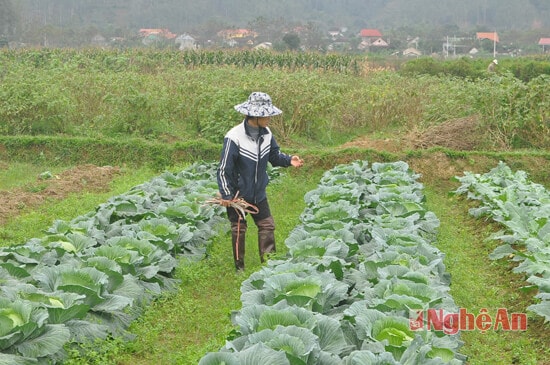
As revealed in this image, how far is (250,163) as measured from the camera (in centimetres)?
693

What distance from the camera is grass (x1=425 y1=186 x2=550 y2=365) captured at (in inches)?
218

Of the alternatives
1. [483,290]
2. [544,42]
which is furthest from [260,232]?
[544,42]

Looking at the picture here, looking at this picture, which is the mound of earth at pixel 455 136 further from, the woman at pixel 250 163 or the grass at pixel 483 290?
the woman at pixel 250 163

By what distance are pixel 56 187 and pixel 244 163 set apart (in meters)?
5.20

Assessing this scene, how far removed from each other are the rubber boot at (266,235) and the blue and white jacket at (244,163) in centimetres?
26

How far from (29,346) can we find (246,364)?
5.57ft

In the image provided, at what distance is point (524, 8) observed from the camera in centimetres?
9850

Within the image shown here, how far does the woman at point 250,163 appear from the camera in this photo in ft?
22.3

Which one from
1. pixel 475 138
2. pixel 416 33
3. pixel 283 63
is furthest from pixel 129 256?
pixel 416 33

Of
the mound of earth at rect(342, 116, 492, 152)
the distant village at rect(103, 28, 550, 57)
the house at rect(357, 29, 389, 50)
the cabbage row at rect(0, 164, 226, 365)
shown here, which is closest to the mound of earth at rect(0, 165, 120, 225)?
the cabbage row at rect(0, 164, 226, 365)

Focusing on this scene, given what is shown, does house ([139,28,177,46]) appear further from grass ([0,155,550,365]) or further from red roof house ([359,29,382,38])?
grass ([0,155,550,365])

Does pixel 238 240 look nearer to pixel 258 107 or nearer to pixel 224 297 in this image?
pixel 224 297

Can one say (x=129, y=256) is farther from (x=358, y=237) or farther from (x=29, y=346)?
(x=358, y=237)

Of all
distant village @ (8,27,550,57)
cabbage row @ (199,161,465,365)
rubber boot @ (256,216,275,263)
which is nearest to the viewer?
cabbage row @ (199,161,465,365)
